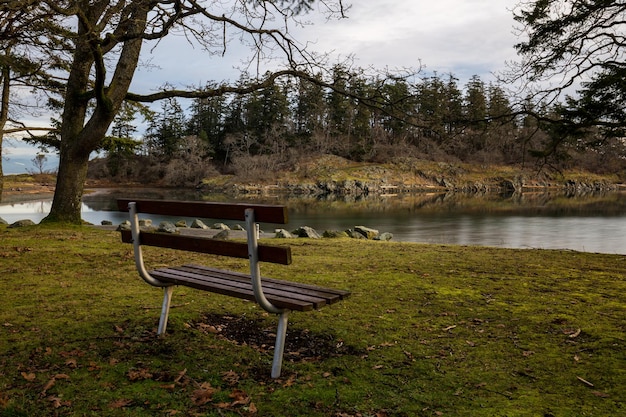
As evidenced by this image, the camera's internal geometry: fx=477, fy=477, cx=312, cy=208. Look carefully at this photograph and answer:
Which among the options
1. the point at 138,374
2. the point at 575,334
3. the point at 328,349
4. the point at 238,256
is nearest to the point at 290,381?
the point at 328,349

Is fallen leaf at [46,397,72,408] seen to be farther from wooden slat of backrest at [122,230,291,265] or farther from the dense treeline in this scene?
the dense treeline

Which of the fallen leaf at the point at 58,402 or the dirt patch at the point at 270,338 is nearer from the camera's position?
the fallen leaf at the point at 58,402

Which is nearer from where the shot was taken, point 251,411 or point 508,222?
point 251,411

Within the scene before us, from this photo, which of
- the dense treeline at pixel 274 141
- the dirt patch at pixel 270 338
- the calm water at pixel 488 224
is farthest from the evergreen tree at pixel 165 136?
the dirt patch at pixel 270 338

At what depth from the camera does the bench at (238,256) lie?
3.40m

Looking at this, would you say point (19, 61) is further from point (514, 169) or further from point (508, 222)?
point (514, 169)

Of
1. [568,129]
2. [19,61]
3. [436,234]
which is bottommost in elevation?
[436,234]

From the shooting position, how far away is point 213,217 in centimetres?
374

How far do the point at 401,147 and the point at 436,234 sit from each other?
57.3 m

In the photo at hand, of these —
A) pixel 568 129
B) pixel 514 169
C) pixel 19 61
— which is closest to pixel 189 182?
pixel 514 169

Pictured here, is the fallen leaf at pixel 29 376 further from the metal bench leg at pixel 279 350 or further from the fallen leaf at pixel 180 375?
the metal bench leg at pixel 279 350

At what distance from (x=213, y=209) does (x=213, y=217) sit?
0.06 meters

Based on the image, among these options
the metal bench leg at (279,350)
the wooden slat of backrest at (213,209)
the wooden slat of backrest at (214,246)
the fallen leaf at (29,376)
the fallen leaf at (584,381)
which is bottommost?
the fallen leaf at (584,381)

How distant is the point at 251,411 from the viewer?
10.2ft
